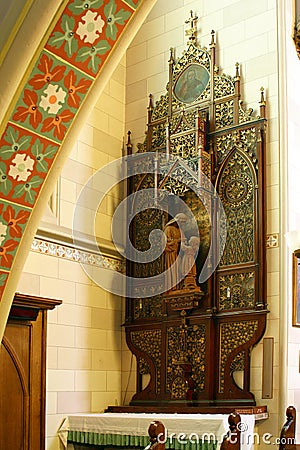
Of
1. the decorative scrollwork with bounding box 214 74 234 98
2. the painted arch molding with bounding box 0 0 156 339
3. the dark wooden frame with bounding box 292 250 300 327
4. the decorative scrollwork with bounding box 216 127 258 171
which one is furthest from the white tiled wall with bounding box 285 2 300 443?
the painted arch molding with bounding box 0 0 156 339

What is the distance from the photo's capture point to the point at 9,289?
2.75 meters

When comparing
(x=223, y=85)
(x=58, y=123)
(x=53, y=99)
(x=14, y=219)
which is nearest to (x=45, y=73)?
(x=53, y=99)

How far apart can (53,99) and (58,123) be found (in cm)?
10

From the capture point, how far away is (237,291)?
7426mm

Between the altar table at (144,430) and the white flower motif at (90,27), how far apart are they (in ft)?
14.0

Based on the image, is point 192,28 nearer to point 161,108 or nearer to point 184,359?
point 161,108

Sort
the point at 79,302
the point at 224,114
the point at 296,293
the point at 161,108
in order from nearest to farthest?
the point at 296,293, the point at 79,302, the point at 224,114, the point at 161,108

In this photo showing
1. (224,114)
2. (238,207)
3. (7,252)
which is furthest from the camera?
(224,114)

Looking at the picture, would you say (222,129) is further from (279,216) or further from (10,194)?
(10,194)

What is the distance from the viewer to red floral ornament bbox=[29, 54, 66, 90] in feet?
8.64

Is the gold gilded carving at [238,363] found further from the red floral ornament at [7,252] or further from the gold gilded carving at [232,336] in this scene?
the red floral ornament at [7,252]

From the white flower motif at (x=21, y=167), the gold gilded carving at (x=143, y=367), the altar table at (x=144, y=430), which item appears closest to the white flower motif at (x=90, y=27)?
the white flower motif at (x=21, y=167)

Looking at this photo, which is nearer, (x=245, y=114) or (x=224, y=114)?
(x=245, y=114)

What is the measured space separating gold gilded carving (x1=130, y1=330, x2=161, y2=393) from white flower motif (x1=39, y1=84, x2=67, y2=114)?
219 inches
